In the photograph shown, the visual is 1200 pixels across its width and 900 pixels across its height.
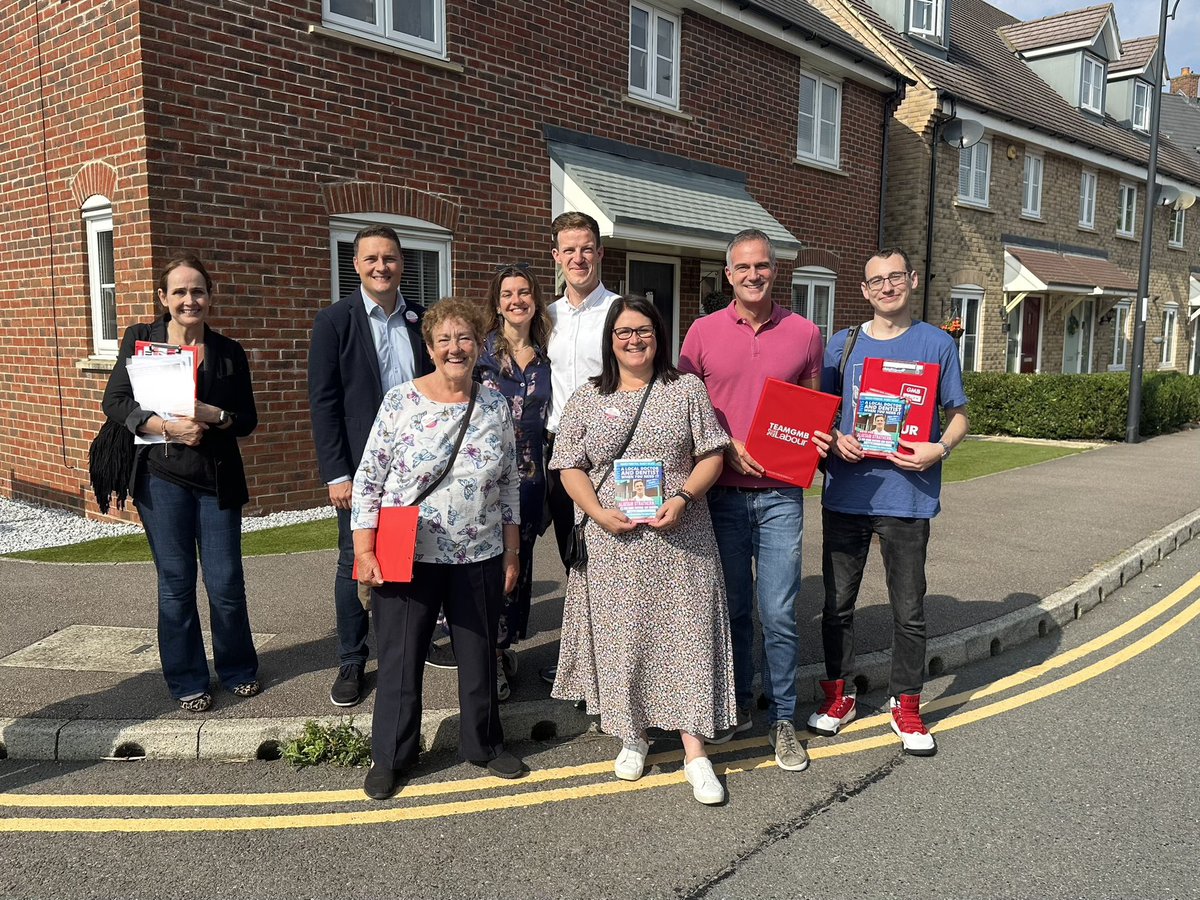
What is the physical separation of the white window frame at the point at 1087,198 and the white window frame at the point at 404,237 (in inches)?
733

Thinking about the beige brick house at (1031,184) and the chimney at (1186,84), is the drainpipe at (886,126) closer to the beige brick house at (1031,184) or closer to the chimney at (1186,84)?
the beige brick house at (1031,184)

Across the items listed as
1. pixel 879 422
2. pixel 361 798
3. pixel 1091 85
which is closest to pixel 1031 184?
pixel 1091 85

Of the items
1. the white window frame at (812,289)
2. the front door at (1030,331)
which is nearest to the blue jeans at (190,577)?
the white window frame at (812,289)

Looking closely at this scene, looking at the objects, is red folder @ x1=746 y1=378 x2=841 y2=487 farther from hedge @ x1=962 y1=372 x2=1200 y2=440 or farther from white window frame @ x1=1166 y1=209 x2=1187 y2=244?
white window frame @ x1=1166 y1=209 x2=1187 y2=244

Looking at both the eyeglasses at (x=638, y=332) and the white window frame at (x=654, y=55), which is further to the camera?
the white window frame at (x=654, y=55)

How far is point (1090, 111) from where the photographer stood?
23422 millimetres

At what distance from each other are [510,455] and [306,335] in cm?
523

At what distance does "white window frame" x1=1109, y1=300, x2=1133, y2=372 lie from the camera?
24.0 metres

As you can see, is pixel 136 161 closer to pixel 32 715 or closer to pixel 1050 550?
pixel 32 715

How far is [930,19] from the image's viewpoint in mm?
18406

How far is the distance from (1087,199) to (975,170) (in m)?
6.04

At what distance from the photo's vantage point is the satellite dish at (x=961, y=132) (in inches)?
638

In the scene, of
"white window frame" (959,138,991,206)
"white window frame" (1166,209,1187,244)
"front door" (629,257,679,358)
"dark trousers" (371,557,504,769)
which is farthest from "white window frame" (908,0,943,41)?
"dark trousers" (371,557,504,769)

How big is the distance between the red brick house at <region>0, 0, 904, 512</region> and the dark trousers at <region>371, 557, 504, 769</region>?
4904 mm
